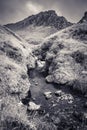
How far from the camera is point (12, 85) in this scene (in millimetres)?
33344

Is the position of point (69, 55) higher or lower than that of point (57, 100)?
higher

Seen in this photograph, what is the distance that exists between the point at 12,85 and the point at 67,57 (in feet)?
54.5

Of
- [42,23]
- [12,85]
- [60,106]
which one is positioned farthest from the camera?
[42,23]

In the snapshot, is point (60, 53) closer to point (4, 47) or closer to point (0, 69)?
point (4, 47)

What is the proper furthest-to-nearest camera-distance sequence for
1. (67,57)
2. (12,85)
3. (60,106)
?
(67,57), (12,85), (60,106)

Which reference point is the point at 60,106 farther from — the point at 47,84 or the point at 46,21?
the point at 46,21

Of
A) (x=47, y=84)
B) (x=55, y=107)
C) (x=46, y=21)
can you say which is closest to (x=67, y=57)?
(x=47, y=84)

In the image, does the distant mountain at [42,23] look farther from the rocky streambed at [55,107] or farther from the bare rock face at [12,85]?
the rocky streambed at [55,107]

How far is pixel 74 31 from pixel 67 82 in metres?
23.2

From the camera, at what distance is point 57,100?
33500mm

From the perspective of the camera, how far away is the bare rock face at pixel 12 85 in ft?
82.5

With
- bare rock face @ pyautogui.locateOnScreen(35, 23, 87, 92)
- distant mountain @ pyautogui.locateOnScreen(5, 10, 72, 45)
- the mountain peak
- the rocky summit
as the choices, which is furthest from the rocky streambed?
the mountain peak

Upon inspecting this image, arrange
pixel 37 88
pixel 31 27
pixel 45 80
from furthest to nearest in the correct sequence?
pixel 31 27 → pixel 45 80 → pixel 37 88

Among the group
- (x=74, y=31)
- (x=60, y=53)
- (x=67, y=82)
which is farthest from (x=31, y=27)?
(x=67, y=82)
